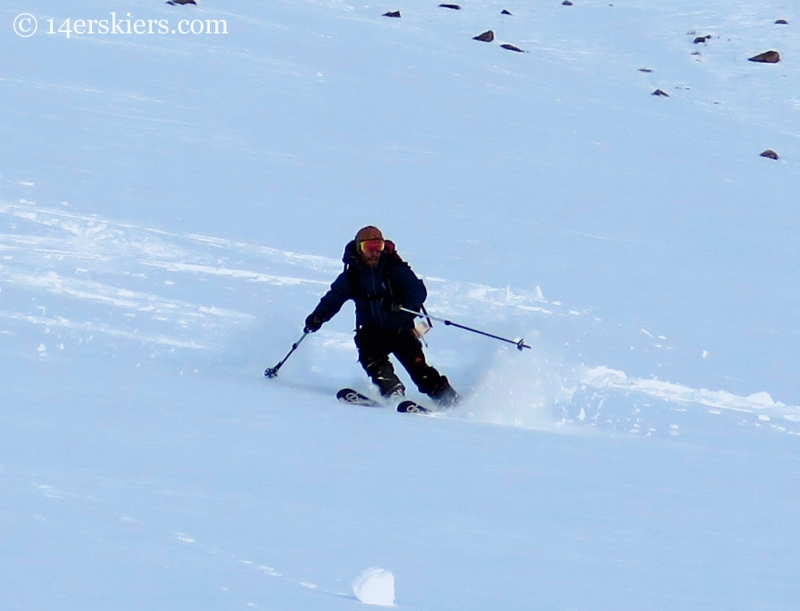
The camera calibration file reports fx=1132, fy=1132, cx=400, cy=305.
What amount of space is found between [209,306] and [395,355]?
216 cm

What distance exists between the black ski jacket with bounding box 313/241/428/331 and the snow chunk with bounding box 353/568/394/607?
13.8ft

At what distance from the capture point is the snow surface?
3.98 meters

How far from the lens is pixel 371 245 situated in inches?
294

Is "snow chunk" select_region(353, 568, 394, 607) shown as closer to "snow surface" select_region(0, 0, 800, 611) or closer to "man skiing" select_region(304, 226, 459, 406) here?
"snow surface" select_region(0, 0, 800, 611)

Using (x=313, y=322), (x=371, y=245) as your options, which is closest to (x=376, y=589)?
(x=371, y=245)

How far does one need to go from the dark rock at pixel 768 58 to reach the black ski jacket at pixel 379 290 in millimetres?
20817

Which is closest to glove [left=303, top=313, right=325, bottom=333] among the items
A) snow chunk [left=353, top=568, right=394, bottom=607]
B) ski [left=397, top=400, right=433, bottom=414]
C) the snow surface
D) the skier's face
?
the snow surface

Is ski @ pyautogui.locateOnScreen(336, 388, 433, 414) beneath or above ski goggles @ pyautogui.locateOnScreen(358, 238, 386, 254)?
beneath

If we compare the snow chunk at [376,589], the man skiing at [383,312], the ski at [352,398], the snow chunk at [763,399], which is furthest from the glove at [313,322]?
the snow chunk at [376,589]

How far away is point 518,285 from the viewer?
454 inches

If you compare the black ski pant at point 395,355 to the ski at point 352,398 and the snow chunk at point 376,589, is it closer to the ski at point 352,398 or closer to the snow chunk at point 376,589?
the ski at point 352,398

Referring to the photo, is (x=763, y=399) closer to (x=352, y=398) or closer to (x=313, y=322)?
(x=352, y=398)

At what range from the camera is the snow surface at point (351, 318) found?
13.1 feet

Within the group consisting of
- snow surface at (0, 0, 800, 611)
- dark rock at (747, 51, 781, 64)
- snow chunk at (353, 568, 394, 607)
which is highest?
→ snow chunk at (353, 568, 394, 607)
